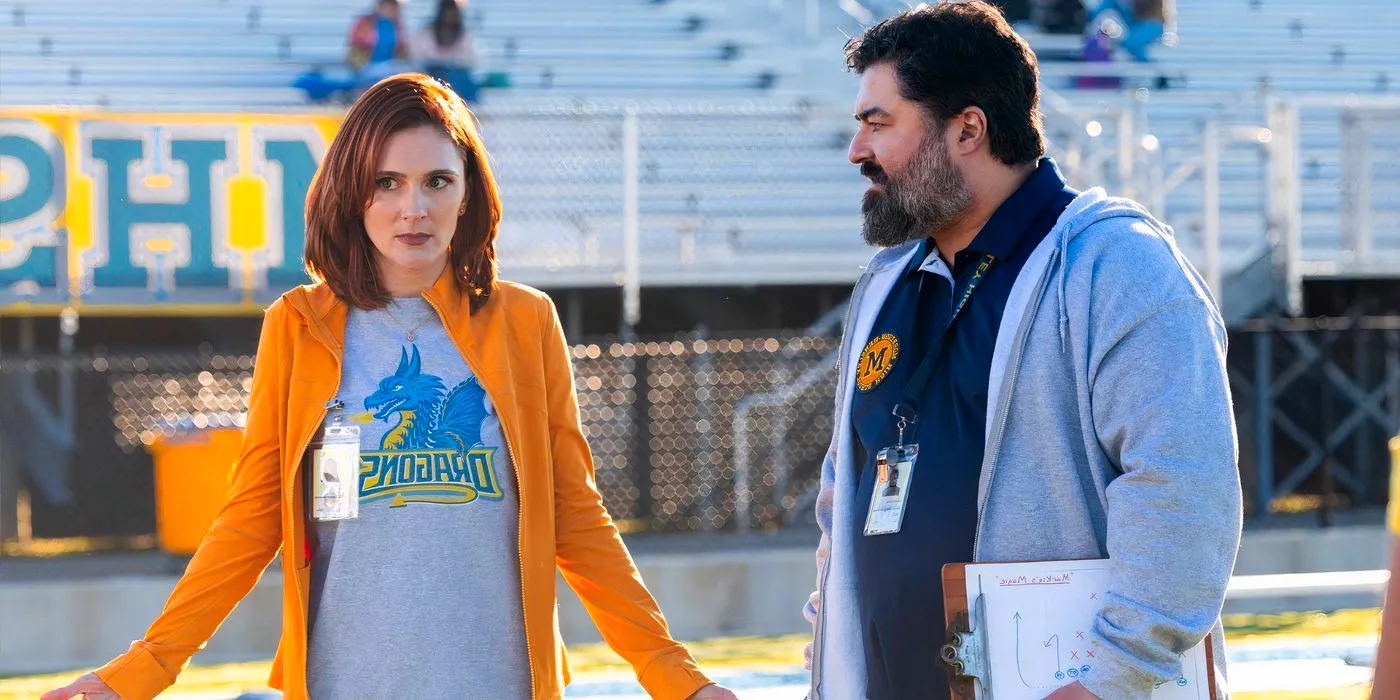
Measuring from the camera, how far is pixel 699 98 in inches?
560

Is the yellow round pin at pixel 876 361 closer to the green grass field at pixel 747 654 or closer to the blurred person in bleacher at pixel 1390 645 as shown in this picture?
the blurred person in bleacher at pixel 1390 645

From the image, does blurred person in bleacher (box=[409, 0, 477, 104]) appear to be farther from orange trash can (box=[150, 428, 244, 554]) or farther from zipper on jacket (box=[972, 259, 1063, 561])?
zipper on jacket (box=[972, 259, 1063, 561])

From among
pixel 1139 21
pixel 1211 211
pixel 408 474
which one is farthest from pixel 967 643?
pixel 1139 21

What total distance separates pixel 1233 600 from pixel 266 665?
4.99m

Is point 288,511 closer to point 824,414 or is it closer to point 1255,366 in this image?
point 824,414

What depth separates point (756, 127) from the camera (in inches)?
437

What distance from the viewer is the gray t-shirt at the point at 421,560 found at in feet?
9.15

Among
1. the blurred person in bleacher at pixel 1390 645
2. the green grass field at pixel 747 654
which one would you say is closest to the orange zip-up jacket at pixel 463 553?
the blurred person in bleacher at pixel 1390 645

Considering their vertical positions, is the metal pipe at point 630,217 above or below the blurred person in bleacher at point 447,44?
below

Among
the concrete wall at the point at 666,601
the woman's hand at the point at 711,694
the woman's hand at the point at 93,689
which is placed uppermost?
the woman's hand at the point at 93,689

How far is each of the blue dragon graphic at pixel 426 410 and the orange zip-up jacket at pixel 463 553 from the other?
0.14ft

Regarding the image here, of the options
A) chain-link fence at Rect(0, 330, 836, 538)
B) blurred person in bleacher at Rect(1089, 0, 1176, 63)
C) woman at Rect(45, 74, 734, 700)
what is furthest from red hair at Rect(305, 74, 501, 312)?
blurred person in bleacher at Rect(1089, 0, 1176, 63)

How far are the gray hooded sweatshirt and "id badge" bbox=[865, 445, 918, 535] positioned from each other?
129 mm

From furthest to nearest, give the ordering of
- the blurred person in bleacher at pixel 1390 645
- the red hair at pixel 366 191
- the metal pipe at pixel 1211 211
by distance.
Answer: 1. the metal pipe at pixel 1211 211
2. the red hair at pixel 366 191
3. the blurred person in bleacher at pixel 1390 645
